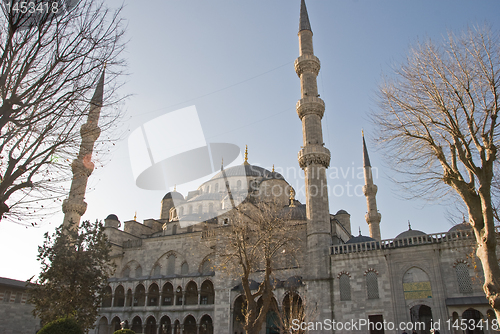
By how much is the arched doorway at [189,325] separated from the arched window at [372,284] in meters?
12.9

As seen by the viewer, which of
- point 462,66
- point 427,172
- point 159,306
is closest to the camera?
point 462,66

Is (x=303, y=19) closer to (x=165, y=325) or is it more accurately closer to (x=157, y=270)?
(x=157, y=270)

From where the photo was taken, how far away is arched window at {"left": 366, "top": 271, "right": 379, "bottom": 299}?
18.5 metres

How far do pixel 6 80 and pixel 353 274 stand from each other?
17.4 m

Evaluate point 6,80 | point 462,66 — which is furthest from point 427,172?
point 6,80

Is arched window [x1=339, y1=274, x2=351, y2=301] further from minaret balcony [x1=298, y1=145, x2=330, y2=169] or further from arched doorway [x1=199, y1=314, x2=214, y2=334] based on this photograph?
arched doorway [x1=199, y1=314, x2=214, y2=334]

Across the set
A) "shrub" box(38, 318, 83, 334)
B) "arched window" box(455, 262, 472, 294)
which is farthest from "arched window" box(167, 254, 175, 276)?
"arched window" box(455, 262, 472, 294)

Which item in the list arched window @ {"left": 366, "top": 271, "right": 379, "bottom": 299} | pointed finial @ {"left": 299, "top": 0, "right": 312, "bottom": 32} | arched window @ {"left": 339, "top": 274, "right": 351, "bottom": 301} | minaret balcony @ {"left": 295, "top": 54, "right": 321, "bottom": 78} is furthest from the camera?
pointed finial @ {"left": 299, "top": 0, "right": 312, "bottom": 32}

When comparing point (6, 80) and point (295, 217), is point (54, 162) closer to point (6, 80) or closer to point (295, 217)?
point (6, 80)

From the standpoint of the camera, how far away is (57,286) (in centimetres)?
1585

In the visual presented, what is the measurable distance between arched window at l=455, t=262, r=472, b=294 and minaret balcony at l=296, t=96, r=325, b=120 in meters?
12.0

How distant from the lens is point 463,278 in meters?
17.0

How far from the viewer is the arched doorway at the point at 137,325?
26880 mm

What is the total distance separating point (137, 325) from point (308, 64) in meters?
22.4
